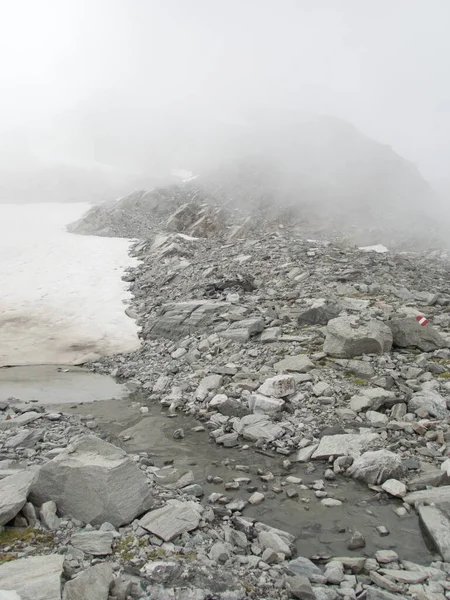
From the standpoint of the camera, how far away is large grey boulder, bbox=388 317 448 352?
1440 centimetres

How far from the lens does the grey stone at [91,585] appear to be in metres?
4.58

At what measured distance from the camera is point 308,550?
→ 6.57m

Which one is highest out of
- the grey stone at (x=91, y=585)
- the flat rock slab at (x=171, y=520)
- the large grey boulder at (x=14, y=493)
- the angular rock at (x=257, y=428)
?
the large grey boulder at (x=14, y=493)

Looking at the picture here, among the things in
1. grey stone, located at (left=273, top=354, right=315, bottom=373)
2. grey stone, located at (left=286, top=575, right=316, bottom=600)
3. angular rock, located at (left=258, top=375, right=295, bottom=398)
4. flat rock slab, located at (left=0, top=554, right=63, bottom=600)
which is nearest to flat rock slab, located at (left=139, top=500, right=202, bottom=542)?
flat rock slab, located at (left=0, top=554, right=63, bottom=600)

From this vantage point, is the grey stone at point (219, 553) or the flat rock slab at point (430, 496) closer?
the grey stone at point (219, 553)

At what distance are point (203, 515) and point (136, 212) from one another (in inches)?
1753

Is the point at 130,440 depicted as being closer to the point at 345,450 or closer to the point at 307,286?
the point at 345,450

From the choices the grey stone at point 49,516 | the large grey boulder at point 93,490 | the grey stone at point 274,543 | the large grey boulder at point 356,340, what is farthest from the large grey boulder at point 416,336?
the grey stone at point 49,516

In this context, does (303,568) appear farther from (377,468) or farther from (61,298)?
(61,298)

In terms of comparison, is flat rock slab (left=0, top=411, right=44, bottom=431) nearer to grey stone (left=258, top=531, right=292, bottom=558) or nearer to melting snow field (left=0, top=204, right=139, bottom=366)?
melting snow field (left=0, top=204, right=139, bottom=366)

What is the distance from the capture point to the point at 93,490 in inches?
254

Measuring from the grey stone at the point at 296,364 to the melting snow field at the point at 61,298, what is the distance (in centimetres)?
732

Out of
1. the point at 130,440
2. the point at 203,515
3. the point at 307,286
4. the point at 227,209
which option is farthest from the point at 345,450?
the point at 227,209

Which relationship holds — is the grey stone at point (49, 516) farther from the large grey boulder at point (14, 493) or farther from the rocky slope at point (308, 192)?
the rocky slope at point (308, 192)
